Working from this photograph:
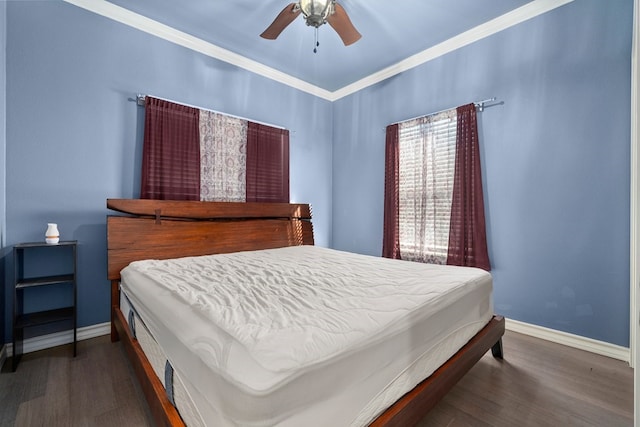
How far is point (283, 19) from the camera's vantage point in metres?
2.10

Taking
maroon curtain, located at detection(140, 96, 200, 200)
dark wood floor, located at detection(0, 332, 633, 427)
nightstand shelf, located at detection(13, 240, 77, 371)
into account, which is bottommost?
dark wood floor, located at detection(0, 332, 633, 427)

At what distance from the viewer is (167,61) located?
2.72 m

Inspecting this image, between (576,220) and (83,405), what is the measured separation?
357 cm

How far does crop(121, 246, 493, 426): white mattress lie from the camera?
752 mm

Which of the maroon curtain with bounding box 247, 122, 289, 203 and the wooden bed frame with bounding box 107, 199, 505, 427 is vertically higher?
the maroon curtain with bounding box 247, 122, 289, 203

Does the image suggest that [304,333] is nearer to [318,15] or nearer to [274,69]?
[318,15]

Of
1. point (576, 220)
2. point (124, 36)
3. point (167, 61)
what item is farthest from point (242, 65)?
point (576, 220)

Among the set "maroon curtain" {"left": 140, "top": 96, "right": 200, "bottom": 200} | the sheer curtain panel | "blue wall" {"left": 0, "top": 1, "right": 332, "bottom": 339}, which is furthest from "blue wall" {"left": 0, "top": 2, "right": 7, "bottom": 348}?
the sheer curtain panel

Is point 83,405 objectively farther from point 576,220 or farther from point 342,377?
point 576,220

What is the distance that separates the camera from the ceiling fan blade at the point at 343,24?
6.59ft

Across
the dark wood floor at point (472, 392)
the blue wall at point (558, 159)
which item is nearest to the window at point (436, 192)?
the blue wall at point (558, 159)

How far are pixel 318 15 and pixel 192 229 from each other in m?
2.09

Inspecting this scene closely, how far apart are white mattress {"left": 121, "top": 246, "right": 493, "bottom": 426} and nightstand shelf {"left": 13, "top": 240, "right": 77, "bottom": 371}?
0.60 meters

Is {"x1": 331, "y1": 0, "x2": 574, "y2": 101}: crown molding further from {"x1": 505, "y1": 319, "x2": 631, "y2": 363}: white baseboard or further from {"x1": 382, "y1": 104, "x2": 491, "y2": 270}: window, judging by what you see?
{"x1": 505, "y1": 319, "x2": 631, "y2": 363}: white baseboard
